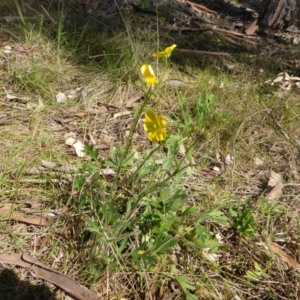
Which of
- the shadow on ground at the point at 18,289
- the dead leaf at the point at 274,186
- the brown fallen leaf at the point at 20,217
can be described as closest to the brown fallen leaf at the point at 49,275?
the shadow on ground at the point at 18,289

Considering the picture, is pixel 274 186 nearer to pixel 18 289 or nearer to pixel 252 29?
pixel 18 289

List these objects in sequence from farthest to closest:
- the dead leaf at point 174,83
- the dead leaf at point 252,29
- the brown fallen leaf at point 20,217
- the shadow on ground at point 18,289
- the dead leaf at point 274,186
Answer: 1. the dead leaf at point 252,29
2. the dead leaf at point 174,83
3. the dead leaf at point 274,186
4. the brown fallen leaf at point 20,217
5. the shadow on ground at point 18,289

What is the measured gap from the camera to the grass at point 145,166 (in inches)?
70.2

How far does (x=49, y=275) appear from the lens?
172cm

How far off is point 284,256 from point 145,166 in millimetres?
775

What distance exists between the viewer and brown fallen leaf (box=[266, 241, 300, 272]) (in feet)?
6.49

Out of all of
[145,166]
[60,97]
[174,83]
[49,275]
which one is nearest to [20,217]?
[49,275]

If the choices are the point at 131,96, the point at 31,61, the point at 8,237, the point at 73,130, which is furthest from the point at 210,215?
the point at 31,61

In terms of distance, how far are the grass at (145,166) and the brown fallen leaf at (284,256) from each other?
0.02m

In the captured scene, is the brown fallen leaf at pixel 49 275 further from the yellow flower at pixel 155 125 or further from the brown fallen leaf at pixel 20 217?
the yellow flower at pixel 155 125

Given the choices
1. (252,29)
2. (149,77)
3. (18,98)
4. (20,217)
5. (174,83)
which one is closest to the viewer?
(149,77)

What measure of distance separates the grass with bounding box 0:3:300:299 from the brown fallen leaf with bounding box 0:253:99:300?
5 cm

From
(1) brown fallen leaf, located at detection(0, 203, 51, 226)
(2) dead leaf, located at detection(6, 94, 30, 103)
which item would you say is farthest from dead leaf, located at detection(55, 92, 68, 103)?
(1) brown fallen leaf, located at detection(0, 203, 51, 226)

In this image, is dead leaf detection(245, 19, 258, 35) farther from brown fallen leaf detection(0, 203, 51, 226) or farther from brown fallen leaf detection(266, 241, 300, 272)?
brown fallen leaf detection(0, 203, 51, 226)
